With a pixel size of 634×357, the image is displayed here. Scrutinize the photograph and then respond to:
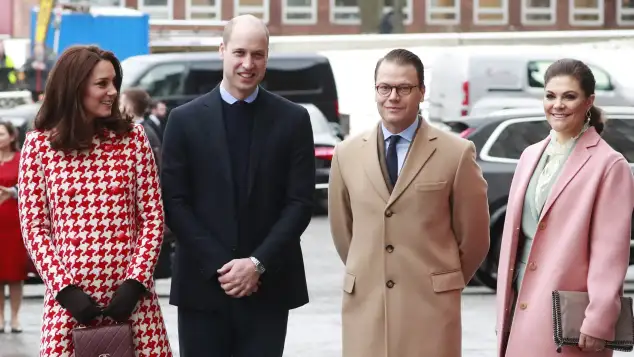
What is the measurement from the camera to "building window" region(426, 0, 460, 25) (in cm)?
5584

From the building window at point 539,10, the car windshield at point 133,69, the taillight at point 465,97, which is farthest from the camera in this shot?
the building window at point 539,10

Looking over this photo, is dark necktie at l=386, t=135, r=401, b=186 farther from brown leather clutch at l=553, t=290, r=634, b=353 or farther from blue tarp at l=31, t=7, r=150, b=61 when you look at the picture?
blue tarp at l=31, t=7, r=150, b=61

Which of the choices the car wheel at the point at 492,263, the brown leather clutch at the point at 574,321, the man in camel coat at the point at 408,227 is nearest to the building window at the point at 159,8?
the car wheel at the point at 492,263

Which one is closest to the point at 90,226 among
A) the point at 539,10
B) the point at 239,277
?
the point at 239,277

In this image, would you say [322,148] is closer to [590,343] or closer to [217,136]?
[217,136]

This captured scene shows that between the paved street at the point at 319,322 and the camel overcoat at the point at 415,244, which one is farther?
the paved street at the point at 319,322

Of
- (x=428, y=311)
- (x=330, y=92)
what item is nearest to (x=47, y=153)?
(x=428, y=311)

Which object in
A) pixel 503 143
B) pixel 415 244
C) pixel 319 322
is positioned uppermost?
pixel 415 244

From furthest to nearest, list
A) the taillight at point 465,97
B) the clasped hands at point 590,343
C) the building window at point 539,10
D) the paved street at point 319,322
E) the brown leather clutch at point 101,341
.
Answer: the building window at point 539,10 < the taillight at point 465,97 < the paved street at point 319,322 < the clasped hands at point 590,343 < the brown leather clutch at point 101,341

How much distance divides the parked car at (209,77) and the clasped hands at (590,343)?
20.2 metres

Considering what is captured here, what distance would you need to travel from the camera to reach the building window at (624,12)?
56469 mm

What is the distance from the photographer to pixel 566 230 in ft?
19.7

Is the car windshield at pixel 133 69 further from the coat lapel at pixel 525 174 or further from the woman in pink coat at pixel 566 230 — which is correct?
the woman in pink coat at pixel 566 230

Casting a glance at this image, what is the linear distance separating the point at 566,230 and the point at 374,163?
0.80 metres
